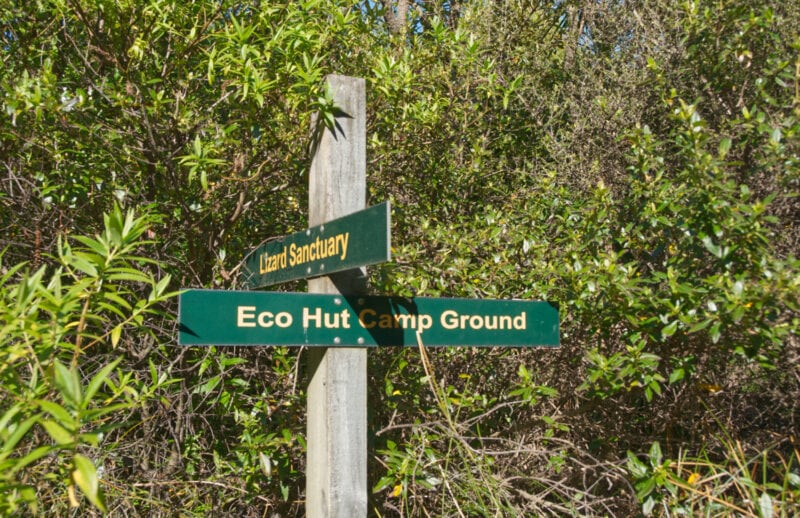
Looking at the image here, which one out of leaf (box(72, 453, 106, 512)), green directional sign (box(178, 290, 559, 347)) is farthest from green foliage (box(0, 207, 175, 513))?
green directional sign (box(178, 290, 559, 347))

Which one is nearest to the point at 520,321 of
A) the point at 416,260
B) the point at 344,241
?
the point at 344,241

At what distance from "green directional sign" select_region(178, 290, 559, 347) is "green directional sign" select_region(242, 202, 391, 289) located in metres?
0.17

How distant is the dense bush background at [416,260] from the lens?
311cm

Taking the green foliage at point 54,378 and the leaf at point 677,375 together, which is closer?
the green foliage at point 54,378

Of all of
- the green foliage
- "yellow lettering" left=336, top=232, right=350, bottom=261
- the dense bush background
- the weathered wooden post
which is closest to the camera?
the green foliage

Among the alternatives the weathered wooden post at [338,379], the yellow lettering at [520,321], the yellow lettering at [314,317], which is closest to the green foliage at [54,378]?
the yellow lettering at [314,317]

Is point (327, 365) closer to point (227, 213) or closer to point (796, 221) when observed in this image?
point (227, 213)

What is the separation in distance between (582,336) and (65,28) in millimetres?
2985

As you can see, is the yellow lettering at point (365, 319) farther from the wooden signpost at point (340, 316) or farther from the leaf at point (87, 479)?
the leaf at point (87, 479)

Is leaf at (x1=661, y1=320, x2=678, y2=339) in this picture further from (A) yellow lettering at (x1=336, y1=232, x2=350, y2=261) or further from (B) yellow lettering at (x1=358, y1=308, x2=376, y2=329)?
(A) yellow lettering at (x1=336, y1=232, x2=350, y2=261)

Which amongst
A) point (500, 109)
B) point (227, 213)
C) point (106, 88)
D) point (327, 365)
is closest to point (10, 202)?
point (106, 88)

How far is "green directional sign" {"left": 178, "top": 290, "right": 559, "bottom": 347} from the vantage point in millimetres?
2508

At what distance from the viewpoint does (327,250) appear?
264 cm

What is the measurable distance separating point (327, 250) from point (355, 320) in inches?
10.5
